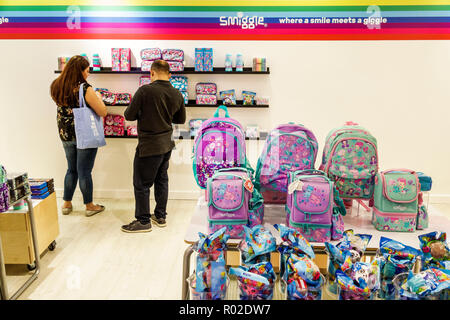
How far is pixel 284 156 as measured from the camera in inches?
109

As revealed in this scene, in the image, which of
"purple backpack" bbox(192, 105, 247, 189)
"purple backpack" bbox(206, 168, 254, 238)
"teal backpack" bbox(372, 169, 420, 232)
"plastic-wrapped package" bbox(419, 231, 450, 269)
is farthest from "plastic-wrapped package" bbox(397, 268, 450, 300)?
"purple backpack" bbox(192, 105, 247, 189)

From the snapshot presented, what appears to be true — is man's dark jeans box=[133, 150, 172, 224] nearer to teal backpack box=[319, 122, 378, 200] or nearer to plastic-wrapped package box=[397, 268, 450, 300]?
teal backpack box=[319, 122, 378, 200]

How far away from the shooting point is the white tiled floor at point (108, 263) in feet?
10.2

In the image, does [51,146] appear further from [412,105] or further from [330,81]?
[412,105]

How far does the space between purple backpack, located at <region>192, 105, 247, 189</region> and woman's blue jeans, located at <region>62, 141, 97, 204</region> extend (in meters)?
1.96

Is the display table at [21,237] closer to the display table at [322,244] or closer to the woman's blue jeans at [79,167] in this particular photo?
the woman's blue jeans at [79,167]

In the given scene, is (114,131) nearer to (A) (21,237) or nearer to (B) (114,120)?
(B) (114,120)

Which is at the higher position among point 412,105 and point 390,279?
point 412,105

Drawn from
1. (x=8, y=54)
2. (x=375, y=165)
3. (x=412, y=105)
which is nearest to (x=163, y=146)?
(x=375, y=165)

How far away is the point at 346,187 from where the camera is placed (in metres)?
2.64

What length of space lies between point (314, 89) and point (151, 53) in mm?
2001

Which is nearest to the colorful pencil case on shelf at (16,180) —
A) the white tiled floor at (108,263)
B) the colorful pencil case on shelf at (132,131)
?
the white tiled floor at (108,263)

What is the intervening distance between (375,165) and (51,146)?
13.6 ft

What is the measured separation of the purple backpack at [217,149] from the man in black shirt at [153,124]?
1.00 meters
